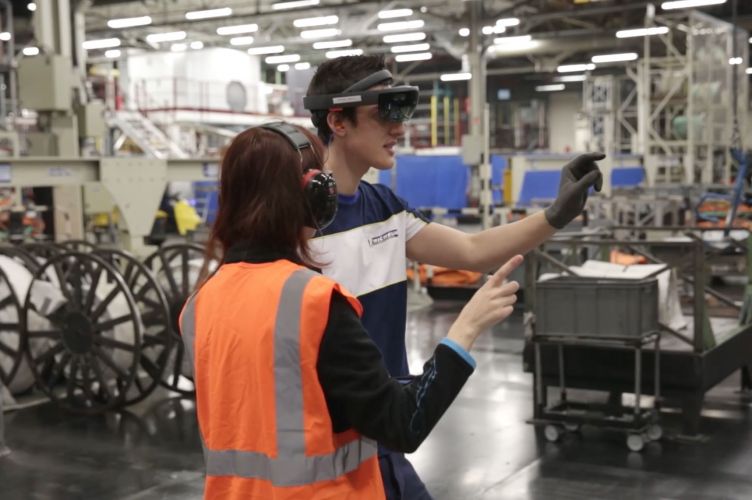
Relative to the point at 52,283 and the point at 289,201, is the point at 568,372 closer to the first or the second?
the point at 52,283

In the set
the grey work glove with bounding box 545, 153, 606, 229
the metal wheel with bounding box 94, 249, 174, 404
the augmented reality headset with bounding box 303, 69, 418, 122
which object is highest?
the augmented reality headset with bounding box 303, 69, 418, 122

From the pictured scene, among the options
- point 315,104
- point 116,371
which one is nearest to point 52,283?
point 116,371

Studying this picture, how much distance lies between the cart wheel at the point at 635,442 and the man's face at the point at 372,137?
4.33 m

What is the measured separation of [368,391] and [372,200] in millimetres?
970

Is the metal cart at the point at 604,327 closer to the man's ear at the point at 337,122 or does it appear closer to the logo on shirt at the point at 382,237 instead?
the logo on shirt at the point at 382,237

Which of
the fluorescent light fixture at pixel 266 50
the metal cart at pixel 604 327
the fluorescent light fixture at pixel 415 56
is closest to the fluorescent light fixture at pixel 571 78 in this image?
the fluorescent light fixture at pixel 415 56

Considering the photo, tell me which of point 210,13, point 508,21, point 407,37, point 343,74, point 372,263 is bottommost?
point 372,263

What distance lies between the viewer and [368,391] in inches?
67.2

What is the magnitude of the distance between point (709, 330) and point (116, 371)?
4301 millimetres

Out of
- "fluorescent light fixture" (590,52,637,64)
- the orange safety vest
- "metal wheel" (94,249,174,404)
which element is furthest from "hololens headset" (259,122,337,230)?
"fluorescent light fixture" (590,52,637,64)

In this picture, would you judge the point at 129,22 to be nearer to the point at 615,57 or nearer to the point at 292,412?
the point at 615,57

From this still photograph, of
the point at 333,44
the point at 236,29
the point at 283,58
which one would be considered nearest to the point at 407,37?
the point at 333,44

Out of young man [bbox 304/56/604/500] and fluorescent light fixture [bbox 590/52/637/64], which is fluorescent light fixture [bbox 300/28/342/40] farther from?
young man [bbox 304/56/604/500]

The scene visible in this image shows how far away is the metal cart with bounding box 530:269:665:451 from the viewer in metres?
6.10
